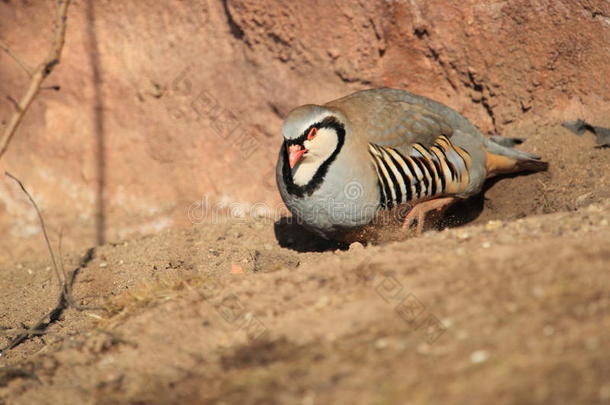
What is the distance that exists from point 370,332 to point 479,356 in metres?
0.50

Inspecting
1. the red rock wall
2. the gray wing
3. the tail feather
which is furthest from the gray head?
the tail feather

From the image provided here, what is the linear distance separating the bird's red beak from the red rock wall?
4.68 ft

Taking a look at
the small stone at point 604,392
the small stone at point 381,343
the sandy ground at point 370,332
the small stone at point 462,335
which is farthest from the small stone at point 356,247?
the small stone at point 604,392

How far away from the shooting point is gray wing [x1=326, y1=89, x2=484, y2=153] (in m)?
4.91

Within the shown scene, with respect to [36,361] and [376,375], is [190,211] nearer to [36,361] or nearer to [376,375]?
[36,361]

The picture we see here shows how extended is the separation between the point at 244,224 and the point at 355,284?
9.24 feet

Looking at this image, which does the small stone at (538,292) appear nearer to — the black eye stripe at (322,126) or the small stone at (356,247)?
the small stone at (356,247)

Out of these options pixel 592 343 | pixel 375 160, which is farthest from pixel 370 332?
pixel 375 160

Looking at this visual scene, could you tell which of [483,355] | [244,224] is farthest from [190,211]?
[483,355]

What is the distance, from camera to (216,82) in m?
6.02

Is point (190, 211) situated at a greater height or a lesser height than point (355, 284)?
lesser

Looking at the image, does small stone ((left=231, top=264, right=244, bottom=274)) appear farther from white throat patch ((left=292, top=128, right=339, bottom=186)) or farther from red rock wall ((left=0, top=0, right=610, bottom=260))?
red rock wall ((left=0, top=0, right=610, bottom=260))

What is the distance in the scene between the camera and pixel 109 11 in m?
5.96

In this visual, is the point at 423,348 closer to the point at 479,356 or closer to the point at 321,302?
the point at 479,356
